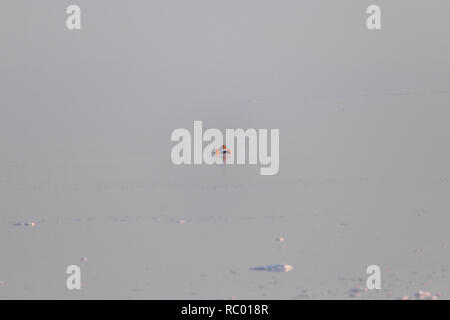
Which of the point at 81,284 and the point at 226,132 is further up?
the point at 226,132

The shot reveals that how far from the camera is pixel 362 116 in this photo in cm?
3762

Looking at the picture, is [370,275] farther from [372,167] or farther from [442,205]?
[372,167]

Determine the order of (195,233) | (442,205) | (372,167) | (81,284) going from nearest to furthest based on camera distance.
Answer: (81,284) < (195,233) < (442,205) < (372,167)

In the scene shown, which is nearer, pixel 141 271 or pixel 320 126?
pixel 141 271

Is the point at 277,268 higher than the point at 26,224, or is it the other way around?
the point at 26,224

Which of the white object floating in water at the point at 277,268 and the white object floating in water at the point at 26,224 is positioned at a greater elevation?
the white object floating in water at the point at 26,224

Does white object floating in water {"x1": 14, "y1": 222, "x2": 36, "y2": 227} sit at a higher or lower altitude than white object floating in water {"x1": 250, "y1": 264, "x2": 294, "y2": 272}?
higher

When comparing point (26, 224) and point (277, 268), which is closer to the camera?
point (277, 268)

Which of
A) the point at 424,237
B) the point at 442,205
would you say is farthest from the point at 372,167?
the point at 424,237

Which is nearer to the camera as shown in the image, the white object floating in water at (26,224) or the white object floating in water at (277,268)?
the white object floating in water at (277,268)

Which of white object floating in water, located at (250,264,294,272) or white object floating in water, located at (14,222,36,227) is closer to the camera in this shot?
white object floating in water, located at (250,264,294,272)
